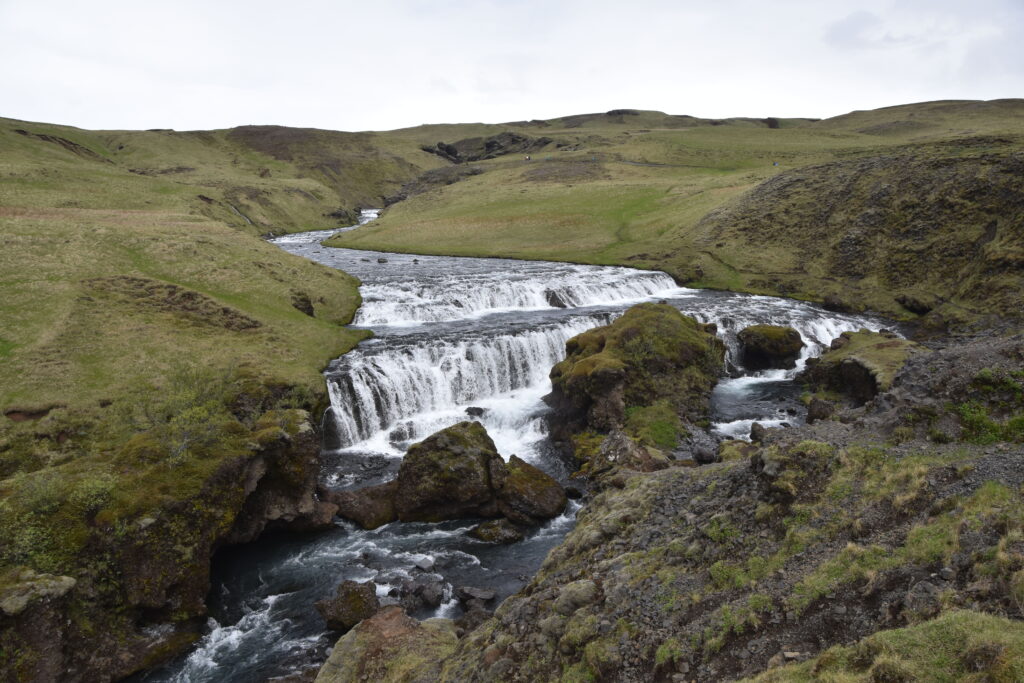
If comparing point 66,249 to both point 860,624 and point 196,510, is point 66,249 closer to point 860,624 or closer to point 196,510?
point 196,510

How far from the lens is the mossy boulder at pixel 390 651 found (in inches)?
538

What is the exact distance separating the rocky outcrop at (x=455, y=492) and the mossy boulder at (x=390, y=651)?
8.54 metres

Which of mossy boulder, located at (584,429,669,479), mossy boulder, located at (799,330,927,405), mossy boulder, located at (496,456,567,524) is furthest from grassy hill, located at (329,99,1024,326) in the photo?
mossy boulder, located at (496,456,567,524)

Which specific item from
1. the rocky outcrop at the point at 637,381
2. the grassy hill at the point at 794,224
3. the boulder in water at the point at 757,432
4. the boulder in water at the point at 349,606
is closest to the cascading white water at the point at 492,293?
the grassy hill at the point at 794,224

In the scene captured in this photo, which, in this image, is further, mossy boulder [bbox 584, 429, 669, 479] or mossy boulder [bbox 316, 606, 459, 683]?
mossy boulder [bbox 584, 429, 669, 479]

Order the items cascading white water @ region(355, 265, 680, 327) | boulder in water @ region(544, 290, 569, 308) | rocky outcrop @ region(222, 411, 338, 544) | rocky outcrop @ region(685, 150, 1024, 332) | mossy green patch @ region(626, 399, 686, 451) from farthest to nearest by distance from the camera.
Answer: boulder in water @ region(544, 290, 569, 308) < cascading white water @ region(355, 265, 680, 327) < rocky outcrop @ region(685, 150, 1024, 332) < mossy green patch @ region(626, 399, 686, 451) < rocky outcrop @ region(222, 411, 338, 544)

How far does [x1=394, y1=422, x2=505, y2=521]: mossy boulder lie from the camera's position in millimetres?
25141

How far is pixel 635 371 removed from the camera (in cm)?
3522

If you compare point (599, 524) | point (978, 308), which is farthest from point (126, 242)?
point (978, 308)

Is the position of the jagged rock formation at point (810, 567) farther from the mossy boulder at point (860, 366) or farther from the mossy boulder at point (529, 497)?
the mossy boulder at point (860, 366)

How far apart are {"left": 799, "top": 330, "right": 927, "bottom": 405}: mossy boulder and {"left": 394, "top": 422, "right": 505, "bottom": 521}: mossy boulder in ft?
75.7

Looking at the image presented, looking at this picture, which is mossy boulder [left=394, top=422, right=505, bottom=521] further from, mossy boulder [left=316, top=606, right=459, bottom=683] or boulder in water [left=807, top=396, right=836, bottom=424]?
boulder in water [left=807, top=396, right=836, bottom=424]

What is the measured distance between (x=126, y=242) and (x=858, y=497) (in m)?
62.1

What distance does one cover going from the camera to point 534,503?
24.8m
